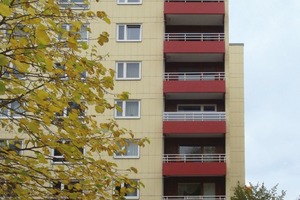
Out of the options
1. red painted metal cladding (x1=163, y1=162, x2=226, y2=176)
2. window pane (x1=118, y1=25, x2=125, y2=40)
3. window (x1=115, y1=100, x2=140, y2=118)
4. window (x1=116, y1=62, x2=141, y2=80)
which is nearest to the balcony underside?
window (x1=116, y1=62, x2=141, y2=80)

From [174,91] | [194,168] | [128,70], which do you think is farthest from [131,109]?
[194,168]

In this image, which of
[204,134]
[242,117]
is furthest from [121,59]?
[242,117]

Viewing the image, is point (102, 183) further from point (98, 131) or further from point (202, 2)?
point (202, 2)

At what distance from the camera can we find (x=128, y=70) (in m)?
39.3

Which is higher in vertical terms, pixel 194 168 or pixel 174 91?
pixel 174 91

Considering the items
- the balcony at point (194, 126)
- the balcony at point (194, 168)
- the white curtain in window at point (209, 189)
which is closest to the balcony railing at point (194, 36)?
the balcony at point (194, 126)

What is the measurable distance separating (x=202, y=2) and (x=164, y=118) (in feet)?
24.9

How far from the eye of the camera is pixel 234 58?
45969 mm

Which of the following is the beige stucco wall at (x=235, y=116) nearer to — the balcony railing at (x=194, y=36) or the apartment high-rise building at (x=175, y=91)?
the apartment high-rise building at (x=175, y=91)

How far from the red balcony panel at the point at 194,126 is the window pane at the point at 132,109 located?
2.03 metres

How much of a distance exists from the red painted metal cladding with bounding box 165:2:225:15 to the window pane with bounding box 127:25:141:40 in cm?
212

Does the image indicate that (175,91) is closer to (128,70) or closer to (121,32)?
(128,70)

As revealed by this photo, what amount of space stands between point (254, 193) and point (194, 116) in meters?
5.71

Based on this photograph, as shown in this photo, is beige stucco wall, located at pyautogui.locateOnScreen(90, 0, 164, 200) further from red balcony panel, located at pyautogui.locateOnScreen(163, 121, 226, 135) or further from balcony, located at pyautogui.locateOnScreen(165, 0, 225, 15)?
balcony, located at pyautogui.locateOnScreen(165, 0, 225, 15)
